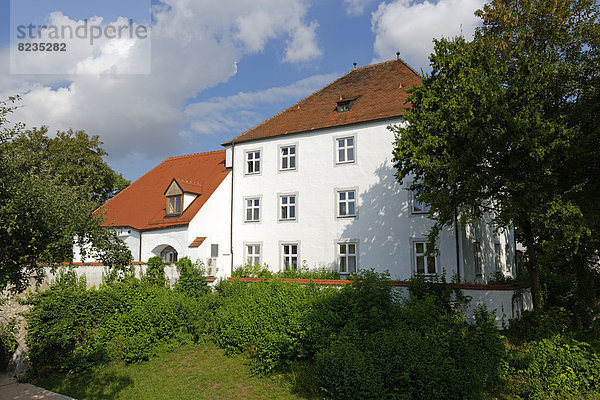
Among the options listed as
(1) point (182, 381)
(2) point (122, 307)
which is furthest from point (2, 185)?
(2) point (122, 307)

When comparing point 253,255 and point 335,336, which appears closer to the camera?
point 335,336

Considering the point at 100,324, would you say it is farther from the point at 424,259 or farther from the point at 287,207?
the point at 424,259

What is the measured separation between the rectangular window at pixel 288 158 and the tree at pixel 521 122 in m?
9.08

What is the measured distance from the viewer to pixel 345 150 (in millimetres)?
21609

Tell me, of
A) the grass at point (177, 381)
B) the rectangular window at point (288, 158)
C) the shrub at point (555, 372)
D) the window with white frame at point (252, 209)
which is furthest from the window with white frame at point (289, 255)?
the shrub at point (555, 372)

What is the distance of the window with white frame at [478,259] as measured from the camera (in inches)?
801

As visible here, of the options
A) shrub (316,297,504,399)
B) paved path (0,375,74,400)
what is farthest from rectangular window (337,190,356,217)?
paved path (0,375,74,400)

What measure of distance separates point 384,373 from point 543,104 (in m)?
9.96

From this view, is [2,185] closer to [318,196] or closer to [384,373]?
[384,373]

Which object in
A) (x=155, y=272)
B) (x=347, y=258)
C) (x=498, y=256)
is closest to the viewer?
(x=155, y=272)

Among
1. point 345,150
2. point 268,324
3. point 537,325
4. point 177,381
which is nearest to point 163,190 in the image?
point 345,150

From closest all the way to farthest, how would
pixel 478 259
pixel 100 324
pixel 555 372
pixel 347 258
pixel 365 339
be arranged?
pixel 555 372, pixel 365 339, pixel 100 324, pixel 347 258, pixel 478 259

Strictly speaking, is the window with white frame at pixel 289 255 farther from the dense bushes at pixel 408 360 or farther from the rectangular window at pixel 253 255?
the dense bushes at pixel 408 360

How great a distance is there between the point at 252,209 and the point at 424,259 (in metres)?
10.3
